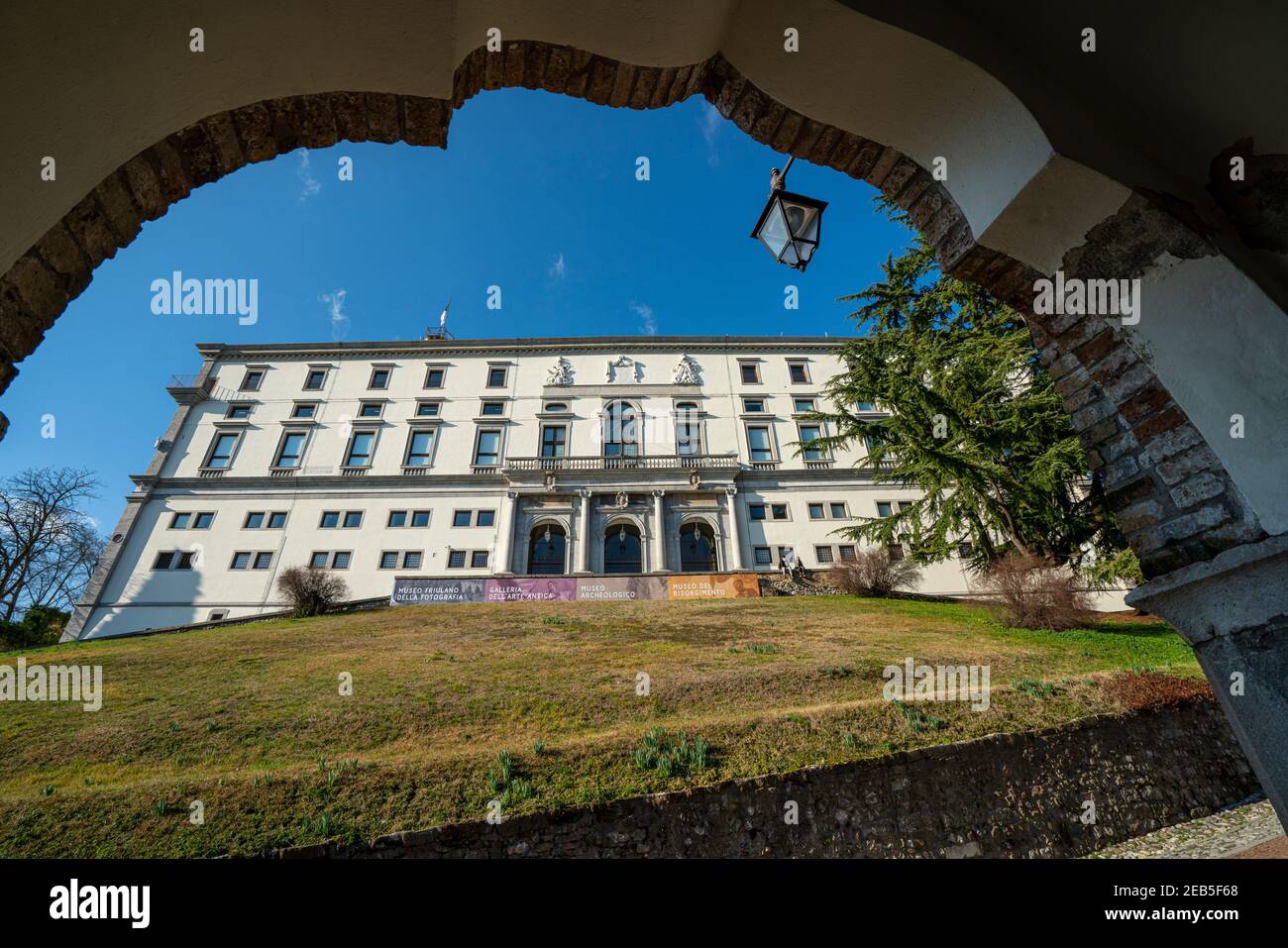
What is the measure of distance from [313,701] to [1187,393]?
11.9 m

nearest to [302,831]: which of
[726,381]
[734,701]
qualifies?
[734,701]

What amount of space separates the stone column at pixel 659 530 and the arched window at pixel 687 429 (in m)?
3.64

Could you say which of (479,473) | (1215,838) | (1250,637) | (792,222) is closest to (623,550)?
(479,473)

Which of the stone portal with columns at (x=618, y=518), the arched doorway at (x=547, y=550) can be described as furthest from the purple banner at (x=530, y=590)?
the arched doorway at (x=547, y=550)

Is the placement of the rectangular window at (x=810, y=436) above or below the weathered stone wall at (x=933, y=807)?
above

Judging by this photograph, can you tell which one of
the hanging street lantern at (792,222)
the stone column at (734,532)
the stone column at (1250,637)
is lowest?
the stone column at (1250,637)

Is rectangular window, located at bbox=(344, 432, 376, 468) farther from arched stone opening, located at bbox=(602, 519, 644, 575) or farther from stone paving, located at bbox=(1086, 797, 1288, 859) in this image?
stone paving, located at bbox=(1086, 797, 1288, 859)

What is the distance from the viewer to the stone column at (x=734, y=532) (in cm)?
2783

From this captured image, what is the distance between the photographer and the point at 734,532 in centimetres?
2850

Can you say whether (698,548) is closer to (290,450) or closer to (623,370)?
(623,370)

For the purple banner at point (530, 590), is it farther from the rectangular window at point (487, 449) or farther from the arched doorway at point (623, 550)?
the rectangular window at point (487, 449)

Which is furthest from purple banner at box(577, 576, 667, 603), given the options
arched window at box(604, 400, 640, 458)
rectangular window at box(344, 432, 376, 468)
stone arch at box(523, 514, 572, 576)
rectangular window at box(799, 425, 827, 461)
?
rectangular window at box(344, 432, 376, 468)

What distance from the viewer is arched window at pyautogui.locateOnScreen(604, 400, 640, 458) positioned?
32.2 metres

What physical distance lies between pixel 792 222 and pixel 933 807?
24.4 ft
